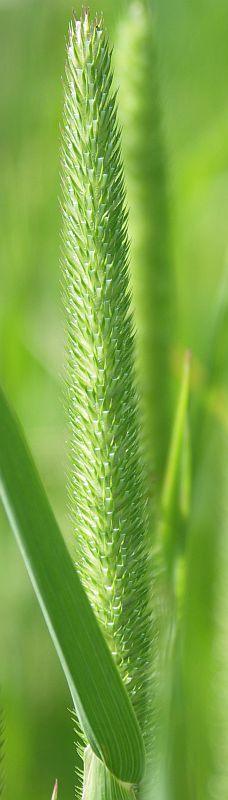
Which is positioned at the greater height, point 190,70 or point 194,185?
point 190,70

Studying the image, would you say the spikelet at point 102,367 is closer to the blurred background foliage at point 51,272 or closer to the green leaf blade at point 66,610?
the green leaf blade at point 66,610

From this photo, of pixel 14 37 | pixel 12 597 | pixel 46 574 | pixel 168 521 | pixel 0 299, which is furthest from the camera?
pixel 14 37

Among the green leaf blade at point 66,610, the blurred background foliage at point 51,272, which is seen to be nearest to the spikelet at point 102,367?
the green leaf blade at point 66,610

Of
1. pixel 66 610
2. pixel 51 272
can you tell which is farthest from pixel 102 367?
pixel 51 272

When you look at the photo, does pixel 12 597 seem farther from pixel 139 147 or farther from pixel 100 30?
pixel 100 30

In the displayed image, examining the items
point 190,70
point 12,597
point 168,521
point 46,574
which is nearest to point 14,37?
point 190,70
